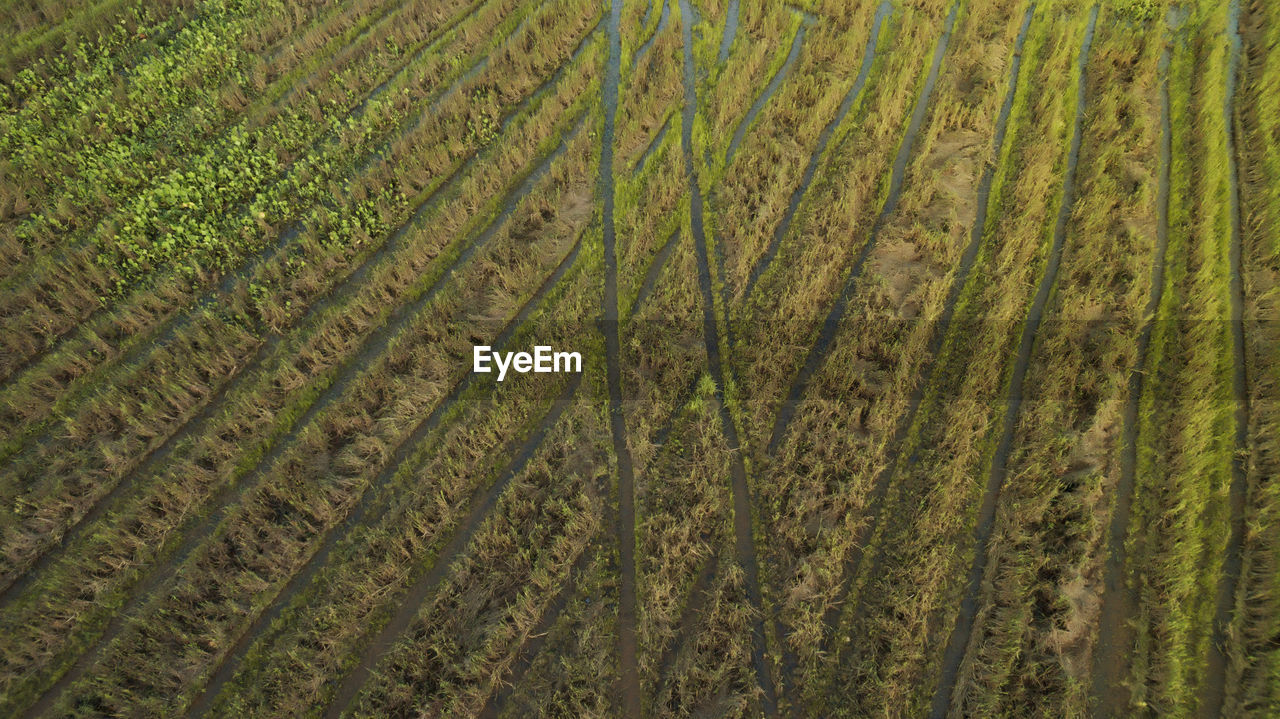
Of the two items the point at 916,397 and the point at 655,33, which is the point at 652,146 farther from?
the point at 916,397

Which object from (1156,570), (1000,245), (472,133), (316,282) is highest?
(472,133)

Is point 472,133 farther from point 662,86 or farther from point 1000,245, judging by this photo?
point 1000,245

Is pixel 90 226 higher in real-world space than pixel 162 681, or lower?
higher

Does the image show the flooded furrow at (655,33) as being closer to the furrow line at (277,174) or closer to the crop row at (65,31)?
the furrow line at (277,174)

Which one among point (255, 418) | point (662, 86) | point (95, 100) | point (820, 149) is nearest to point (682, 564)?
point (255, 418)

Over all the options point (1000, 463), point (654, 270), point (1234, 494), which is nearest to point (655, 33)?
point (654, 270)
